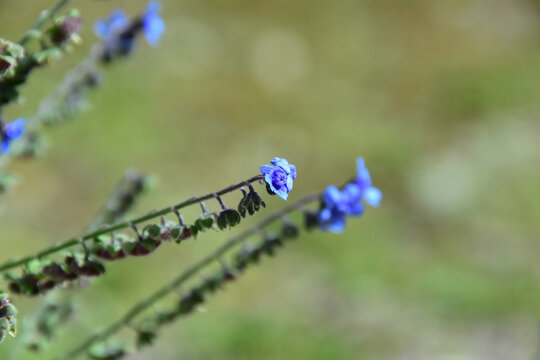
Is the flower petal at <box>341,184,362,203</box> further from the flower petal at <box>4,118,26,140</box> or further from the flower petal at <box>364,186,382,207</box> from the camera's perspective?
the flower petal at <box>4,118,26,140</box>

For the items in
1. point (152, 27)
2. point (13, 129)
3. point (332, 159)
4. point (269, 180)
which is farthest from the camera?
point (332, 159)

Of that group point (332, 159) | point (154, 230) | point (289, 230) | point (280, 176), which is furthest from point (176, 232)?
point (332, 159)

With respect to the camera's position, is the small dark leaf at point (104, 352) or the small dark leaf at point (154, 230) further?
the small dark leaf at point (104, 352)

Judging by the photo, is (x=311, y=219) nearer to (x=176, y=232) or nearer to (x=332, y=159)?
(x=176, y=232)

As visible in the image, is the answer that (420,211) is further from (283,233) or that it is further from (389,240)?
(283,233)

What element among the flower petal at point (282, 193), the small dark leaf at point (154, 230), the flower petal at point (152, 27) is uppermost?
the flower petal at point (152, 27)

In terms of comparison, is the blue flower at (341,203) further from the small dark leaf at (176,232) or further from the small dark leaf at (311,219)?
the small dark leaf at (176,232)

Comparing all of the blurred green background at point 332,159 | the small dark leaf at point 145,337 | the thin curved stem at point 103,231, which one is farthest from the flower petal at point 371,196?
the blurred green background at point 332,159
